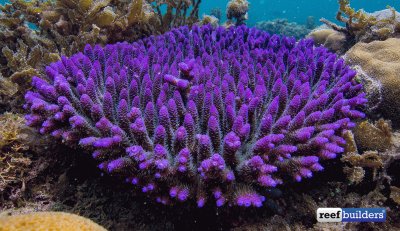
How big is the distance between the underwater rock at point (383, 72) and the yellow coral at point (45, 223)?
3.54 m

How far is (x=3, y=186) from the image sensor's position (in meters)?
2.96

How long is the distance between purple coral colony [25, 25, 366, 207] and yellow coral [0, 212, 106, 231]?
0.47 meters

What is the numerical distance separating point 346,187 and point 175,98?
6.84 feet

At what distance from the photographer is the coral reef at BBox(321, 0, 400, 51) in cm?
489

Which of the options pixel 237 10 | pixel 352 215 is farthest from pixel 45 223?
pixel 237 10

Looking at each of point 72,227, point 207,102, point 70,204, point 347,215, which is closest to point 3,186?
point 70,204

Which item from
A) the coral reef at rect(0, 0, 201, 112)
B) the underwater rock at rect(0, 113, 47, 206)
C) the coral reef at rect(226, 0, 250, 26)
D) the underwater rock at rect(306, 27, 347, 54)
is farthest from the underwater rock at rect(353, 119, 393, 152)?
the coral reef at rect(226, 0, 250, 26)

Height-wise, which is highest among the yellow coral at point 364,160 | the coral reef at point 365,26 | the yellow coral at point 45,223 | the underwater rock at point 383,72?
the coral reef at point 365,26

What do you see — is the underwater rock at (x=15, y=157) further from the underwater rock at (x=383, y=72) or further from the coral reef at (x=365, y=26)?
the coral reef at (x=365, y=26)

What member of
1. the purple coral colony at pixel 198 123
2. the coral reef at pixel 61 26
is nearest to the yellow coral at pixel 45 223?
the purple coral colony at pixel 198 123

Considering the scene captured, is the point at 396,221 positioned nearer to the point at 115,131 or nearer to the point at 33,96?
the point at 115,131

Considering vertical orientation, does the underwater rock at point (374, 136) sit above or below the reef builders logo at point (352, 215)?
above

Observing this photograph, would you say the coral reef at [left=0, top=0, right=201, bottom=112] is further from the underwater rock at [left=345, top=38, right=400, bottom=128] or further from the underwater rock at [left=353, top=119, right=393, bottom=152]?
the underwater rock at [left=353, top=119, right=393, bottom=152]

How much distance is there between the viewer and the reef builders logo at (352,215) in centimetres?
289
